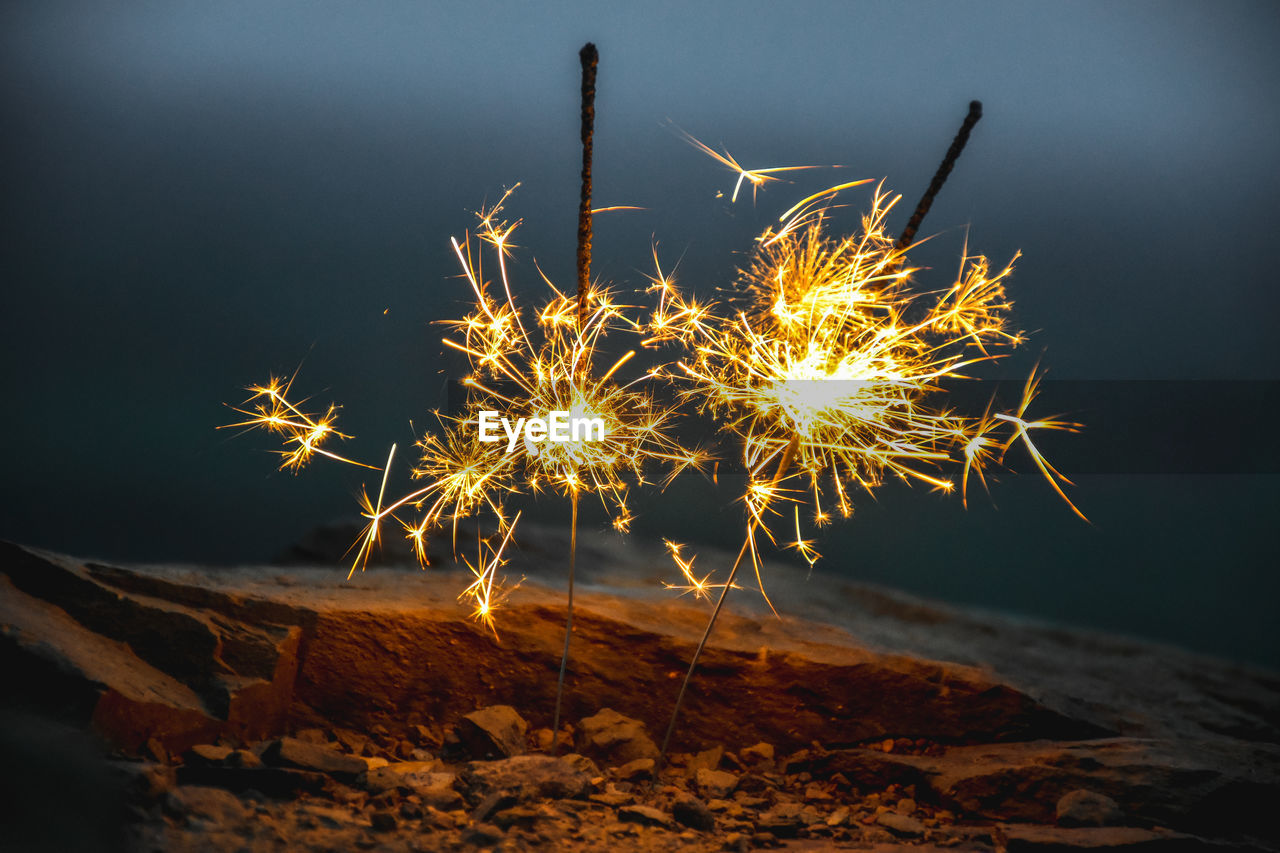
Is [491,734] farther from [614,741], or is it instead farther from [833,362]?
[833,362]

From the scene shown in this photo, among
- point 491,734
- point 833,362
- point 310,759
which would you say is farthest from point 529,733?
point 833,362

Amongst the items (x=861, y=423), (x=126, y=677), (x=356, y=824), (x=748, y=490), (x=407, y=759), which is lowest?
(x=407, y=759)

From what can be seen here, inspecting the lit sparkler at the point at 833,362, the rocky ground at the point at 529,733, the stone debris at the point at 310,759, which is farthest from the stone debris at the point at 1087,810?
the stone debris at the point at 310,759

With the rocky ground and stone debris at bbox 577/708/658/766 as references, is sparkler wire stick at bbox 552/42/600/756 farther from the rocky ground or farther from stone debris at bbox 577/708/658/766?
the rocky ground

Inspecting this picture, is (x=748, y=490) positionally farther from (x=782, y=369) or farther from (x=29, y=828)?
(x=29, y=828)

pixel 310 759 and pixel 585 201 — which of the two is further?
pixel 585 201

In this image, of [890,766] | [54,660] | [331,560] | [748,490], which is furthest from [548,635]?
[331,560]
